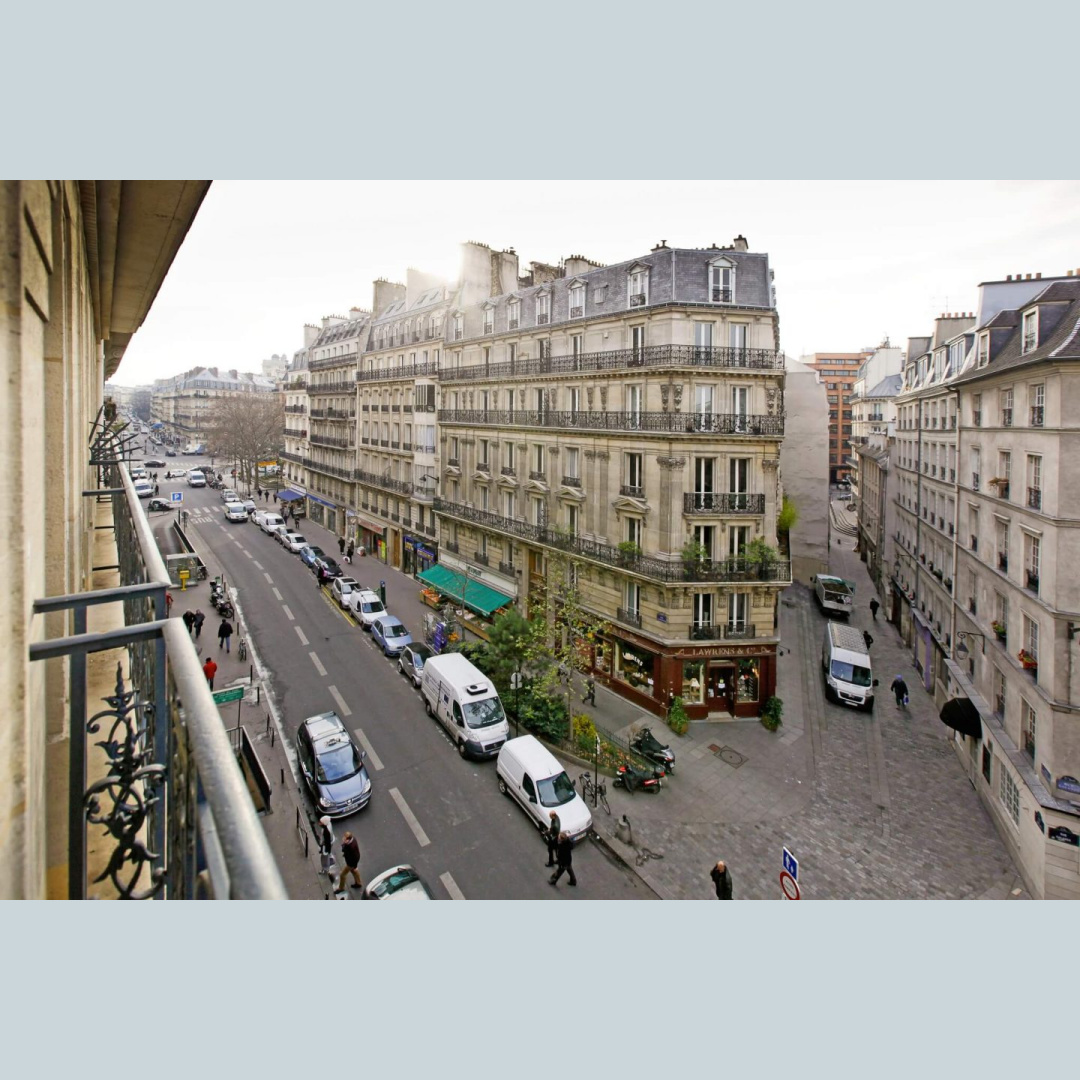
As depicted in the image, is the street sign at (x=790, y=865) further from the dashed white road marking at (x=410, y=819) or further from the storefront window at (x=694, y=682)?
the storefront window at (x=694, y=682)

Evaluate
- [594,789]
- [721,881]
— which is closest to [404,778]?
[594,789]

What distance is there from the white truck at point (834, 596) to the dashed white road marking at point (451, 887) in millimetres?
27744

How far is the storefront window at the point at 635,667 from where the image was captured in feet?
75.9

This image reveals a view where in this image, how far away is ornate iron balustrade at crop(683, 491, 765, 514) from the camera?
21844mm

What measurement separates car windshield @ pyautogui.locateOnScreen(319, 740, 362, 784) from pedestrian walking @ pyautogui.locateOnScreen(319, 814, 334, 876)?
173cm

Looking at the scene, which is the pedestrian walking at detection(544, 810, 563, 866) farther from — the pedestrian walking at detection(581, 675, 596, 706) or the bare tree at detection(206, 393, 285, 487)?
the bare tree at detection(206, 393, 285, 487)

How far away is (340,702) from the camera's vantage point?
73.5ft

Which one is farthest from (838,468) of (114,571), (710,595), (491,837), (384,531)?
(114,571)

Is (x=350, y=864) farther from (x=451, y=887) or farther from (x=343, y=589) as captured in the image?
(x=343, y=589)

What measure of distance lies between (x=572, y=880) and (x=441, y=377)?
26985 millimetres

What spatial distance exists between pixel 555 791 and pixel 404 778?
452 cm

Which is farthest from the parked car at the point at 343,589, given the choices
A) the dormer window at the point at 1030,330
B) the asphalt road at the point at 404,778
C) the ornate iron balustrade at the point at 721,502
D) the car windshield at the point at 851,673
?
the dormer window at the point at 1030,330

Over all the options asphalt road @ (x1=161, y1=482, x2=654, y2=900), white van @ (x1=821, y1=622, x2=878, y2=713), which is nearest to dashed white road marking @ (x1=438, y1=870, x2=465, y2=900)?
asphalt road @ (x1=161, y1=482, x2=654, y2=900)

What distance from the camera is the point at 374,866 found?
48.1 ft
